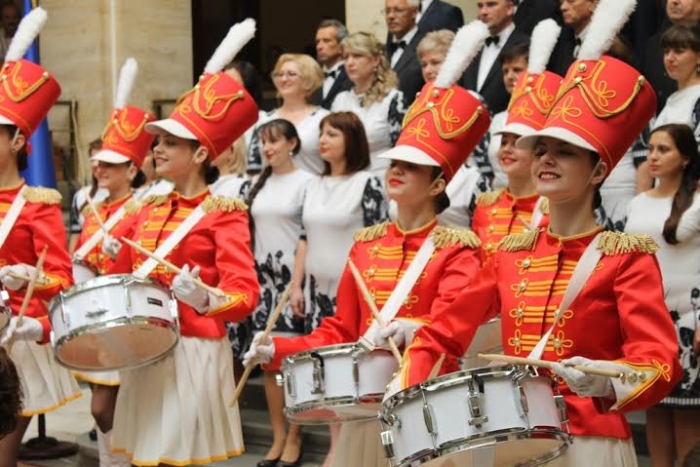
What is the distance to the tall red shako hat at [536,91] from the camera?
17.2 feet

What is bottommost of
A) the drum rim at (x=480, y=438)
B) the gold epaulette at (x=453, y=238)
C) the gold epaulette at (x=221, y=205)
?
the drum rim at (x=480, y=438)

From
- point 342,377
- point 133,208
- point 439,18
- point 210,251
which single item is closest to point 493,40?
point 439,18

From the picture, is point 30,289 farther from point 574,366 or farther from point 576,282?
point 574,366

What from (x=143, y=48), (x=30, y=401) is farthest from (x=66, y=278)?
(x=143, y=48)

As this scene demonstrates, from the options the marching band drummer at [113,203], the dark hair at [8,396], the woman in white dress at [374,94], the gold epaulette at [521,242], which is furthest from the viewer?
the woman in white dress at [374,94]

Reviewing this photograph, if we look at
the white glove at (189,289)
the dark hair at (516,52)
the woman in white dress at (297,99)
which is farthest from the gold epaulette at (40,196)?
the dark hair at (516,52)

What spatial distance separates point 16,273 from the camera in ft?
19.0

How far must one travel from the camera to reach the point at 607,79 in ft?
12.8

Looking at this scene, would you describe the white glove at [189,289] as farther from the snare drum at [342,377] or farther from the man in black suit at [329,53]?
the man in black suit at [329,53]

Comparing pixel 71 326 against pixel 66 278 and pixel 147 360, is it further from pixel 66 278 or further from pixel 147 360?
pixel 66 278

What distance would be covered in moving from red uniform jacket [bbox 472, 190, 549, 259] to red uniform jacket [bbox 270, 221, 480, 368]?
1.05 metres

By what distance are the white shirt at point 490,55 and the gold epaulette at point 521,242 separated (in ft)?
11.4

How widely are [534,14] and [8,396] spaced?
545cm

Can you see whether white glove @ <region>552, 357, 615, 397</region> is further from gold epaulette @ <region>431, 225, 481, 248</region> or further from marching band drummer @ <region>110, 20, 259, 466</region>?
marching band drummer @ <region>110, 20, 259, 466</region>
